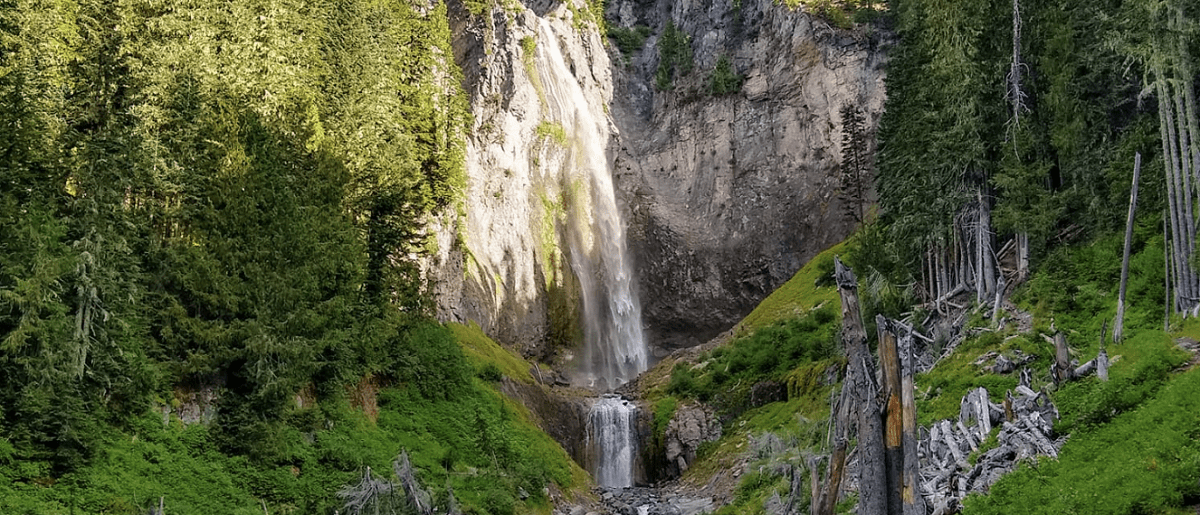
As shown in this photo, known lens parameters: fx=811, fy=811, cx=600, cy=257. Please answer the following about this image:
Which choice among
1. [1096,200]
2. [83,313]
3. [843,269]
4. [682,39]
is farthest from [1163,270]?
[682,39]

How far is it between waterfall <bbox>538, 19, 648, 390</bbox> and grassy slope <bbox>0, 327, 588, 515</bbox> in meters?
21.7

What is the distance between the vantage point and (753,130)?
2832 inches

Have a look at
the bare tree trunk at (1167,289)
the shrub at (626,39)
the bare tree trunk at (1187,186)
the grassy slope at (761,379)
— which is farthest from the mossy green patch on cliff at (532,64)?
the bare tree trunk at (1167,289)

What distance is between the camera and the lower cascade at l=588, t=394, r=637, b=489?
42.3 m

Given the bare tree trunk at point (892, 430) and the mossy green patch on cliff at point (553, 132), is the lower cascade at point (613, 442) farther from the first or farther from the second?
the bare tree trunk at point (892, 430)

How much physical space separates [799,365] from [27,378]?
103ft

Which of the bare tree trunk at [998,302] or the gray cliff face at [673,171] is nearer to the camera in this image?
the bare tree trunk at [998,302]

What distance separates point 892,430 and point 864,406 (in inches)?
14.5

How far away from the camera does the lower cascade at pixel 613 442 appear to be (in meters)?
42.3

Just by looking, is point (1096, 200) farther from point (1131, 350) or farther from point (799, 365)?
point (799, 365)

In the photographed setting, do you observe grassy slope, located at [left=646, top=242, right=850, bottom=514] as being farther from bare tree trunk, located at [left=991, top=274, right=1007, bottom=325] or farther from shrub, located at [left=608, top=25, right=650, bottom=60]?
shrub, located at [left=608, top=25, right=650, bottom=60]

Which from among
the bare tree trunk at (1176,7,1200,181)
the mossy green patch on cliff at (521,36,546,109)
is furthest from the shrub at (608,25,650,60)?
the bare tree trunk at (1176,7,1200,181)

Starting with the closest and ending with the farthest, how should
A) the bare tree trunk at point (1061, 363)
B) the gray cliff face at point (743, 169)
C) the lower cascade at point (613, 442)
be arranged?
1. the bare tree trunk at point (1061, 363)
2. the lower cascade at point (613, 442)
3. the gray cliff face at point (743, 169)

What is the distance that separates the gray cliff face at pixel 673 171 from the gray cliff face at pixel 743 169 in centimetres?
12
